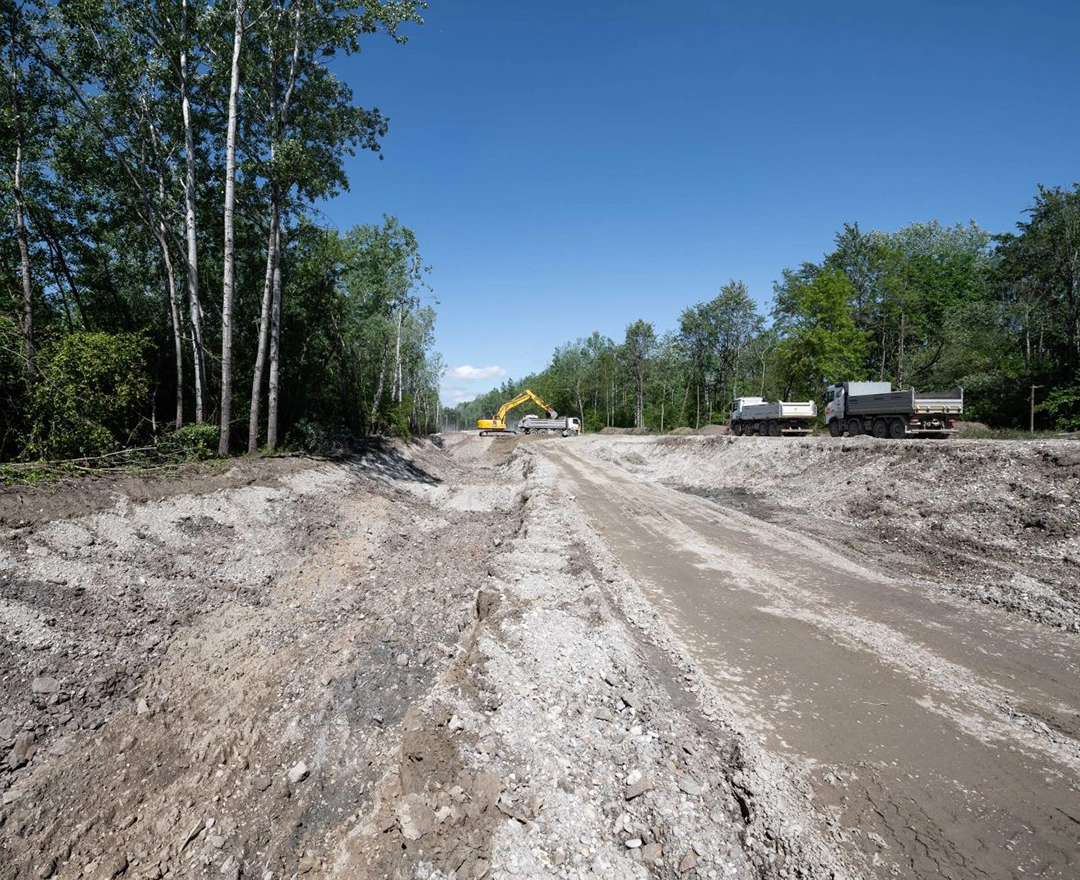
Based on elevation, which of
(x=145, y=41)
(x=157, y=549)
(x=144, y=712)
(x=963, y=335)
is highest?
(x=145, y=41)

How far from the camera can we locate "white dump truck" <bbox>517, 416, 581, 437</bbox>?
4569cm

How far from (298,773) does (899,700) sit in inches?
211

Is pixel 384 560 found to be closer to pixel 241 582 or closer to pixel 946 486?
pixel 241 582

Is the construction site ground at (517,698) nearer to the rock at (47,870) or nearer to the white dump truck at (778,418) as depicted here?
the rock at (47,870)

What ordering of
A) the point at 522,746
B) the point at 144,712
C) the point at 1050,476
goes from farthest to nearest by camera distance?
the point at 1050,476 < the point at 144,712 < the point at 522,746

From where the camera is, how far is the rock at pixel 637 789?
11.1ft

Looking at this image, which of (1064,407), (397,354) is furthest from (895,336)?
(397,354)

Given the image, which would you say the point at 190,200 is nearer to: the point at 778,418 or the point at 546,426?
the point at 778,418

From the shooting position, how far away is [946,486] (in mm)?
11906

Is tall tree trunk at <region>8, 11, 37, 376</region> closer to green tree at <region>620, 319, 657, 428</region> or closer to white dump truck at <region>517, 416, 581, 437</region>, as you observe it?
white dump truck at <region>517, 416, 581, 437</region>

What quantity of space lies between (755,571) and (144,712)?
840 cm

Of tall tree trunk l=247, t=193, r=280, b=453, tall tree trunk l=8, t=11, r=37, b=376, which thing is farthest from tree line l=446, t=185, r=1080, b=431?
tall tree trunk l=8, t=11, r=37, b=376

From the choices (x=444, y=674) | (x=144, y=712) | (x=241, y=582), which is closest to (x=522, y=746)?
(x=444, y=674)

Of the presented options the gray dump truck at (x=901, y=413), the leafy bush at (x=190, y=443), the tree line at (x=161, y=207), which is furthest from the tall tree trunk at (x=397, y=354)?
the gray dump truck at (x=901, y=413)
